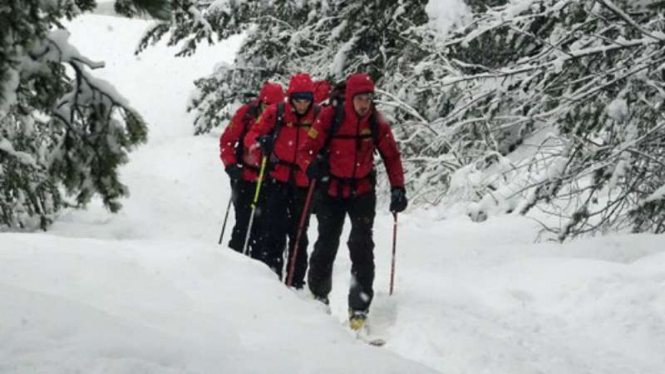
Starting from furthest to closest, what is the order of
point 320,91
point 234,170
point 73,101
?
1. point 234,170
2. point 320,91
3. point 73,101

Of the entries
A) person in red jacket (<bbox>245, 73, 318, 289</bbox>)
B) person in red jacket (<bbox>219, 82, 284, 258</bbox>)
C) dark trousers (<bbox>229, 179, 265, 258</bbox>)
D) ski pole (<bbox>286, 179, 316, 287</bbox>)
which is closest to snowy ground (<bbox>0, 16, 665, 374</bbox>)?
ski pole (<bbox>286, 179, 316, 287</bbox>)

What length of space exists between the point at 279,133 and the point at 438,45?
6.66 feet

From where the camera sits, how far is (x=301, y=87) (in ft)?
26.0

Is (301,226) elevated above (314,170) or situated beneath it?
situated beneath

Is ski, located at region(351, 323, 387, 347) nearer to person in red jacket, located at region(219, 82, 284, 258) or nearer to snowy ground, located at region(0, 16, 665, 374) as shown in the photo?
snowy ground, located at region(0, 16, 665, 374)

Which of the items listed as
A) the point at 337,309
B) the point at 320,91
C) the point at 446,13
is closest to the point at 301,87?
the point at 320,91

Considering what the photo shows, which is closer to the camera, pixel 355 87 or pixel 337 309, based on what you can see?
pixel 355 87

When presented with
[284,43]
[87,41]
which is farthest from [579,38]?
[87,41]

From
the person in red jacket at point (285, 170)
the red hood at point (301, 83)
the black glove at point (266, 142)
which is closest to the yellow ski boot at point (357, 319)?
the person in red jacket at point (285, 170)

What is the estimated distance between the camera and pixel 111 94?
157 inches

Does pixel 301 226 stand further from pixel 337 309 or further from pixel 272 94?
pixel 272 94

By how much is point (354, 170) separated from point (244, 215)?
2412 mm

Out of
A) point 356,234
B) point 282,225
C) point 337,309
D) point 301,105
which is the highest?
point 301,105

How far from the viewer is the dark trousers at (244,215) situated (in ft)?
29.8
